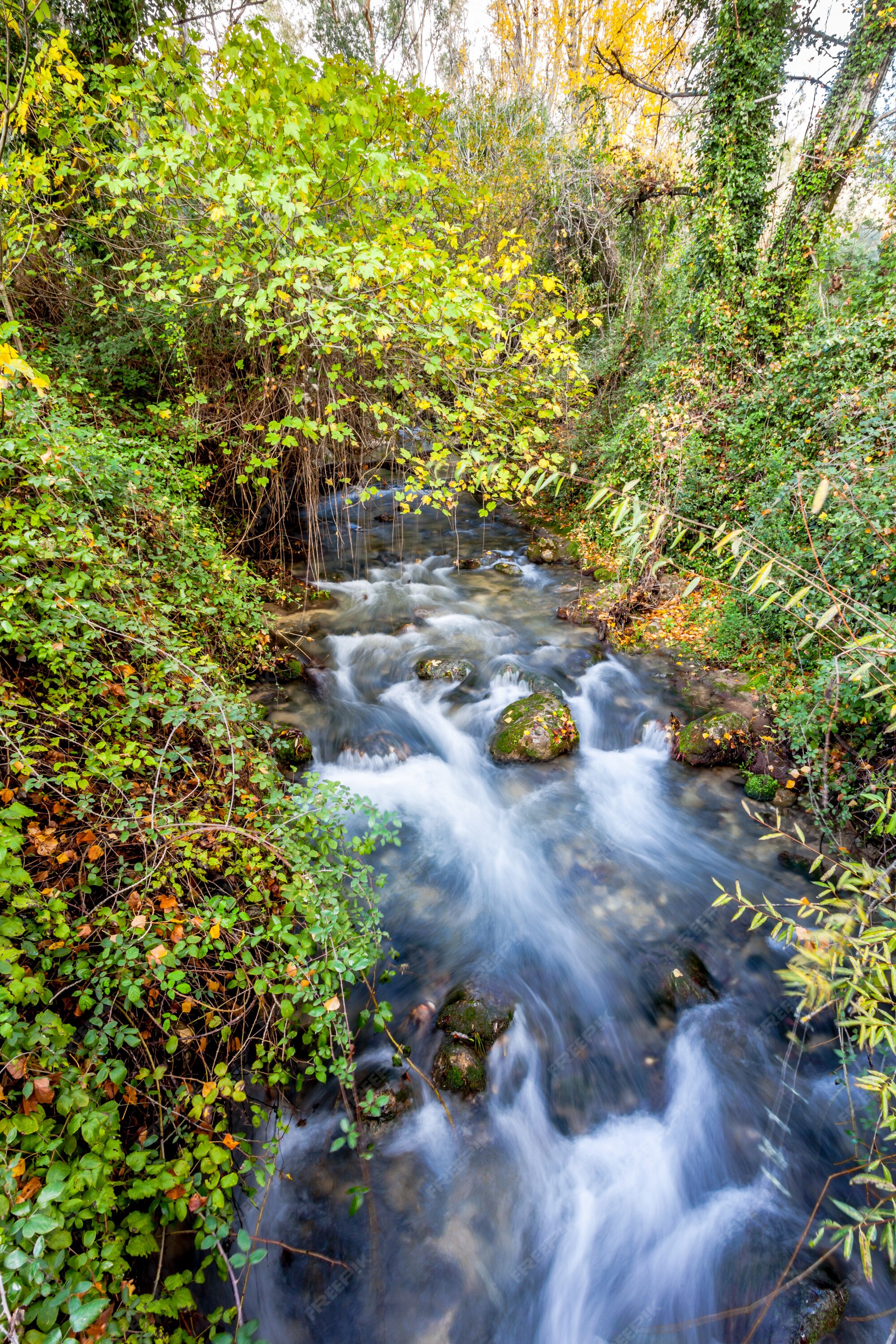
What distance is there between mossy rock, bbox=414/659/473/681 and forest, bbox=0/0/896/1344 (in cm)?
149

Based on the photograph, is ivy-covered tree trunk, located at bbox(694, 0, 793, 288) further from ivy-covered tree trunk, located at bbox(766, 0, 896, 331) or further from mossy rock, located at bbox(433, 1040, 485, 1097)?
mossy rock, located at bbox(433, 1040, 485, 1097)

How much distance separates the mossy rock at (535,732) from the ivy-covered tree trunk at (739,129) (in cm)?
756

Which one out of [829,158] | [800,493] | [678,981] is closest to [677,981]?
[678,981]

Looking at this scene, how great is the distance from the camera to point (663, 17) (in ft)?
31.7

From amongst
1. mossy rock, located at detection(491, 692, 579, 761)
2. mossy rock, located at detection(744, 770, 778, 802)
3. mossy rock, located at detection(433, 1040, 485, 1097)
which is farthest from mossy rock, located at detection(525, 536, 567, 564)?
mossy rock, located at detection(433, 1040, 485, 1097)

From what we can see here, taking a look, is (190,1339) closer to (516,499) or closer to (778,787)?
(778,787)

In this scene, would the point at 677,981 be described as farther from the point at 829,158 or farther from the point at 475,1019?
the point at 829,158

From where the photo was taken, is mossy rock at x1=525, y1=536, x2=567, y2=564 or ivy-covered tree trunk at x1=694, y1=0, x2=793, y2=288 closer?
ivy-covered tree trunk at x1=694, y1=0, x2=793, y2=288

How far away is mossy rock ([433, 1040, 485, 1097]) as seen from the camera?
11.0 feet

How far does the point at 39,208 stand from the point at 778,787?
8.09 meters

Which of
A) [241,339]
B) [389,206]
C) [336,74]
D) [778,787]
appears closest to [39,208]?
[241,339]

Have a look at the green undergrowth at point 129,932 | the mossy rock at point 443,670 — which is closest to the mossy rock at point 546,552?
the mossy rock at point 443,670

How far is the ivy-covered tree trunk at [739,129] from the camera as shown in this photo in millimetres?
7906

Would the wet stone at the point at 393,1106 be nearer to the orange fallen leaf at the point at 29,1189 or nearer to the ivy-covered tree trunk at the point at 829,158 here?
the orange fallen leaf at the point at 29,1189
